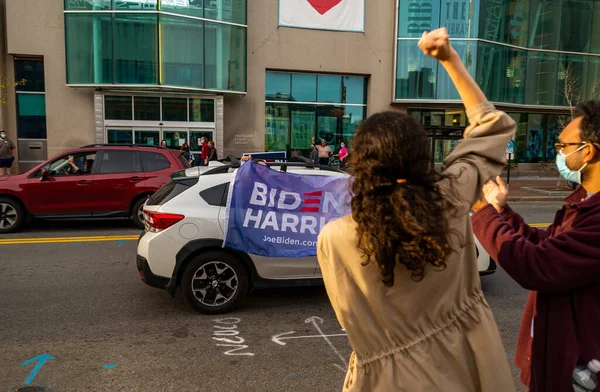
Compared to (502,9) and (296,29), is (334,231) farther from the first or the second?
(502,9)

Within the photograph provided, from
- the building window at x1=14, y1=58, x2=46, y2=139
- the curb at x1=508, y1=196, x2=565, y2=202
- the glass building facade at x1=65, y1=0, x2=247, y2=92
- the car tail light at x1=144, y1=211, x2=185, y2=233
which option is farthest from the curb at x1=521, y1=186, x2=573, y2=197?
the building window at x1=14, y1=58, x2=46, y2=139

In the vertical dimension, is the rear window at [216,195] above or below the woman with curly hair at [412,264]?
below

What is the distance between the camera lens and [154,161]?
10836 millimetres

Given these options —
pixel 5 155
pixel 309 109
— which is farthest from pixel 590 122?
pixel 309 109

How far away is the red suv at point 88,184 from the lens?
1015 centimetres

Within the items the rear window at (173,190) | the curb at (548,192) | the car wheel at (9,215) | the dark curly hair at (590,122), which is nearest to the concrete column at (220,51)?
the car wheel at (9,215)

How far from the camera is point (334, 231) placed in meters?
1.58

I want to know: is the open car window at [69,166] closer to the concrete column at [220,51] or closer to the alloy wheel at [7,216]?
the alloy wheel at [7,216]

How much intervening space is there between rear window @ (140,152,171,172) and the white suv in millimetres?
5469

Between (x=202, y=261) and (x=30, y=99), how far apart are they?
19.1 meters

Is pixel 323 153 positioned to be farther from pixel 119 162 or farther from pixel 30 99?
pixel 30 99

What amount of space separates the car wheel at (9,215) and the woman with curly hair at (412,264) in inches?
408

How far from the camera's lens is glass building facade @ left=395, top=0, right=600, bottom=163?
2191 cm

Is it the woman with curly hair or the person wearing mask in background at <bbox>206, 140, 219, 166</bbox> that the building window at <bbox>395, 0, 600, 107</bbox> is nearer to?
the person wearing mask in background at <bbox>206, 140, 219, 166</bbox>
